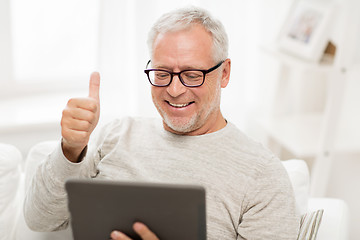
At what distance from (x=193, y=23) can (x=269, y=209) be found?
0.56 m

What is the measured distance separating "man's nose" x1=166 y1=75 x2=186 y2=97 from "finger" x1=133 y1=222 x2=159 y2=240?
437 millimetres

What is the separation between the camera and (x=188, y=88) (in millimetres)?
1549

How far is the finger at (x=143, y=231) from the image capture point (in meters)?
1.22

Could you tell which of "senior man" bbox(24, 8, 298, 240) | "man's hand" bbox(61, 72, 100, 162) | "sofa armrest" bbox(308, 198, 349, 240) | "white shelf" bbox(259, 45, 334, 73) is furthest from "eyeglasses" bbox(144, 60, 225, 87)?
"white shelf" bbox(259, 45, 334, 73)

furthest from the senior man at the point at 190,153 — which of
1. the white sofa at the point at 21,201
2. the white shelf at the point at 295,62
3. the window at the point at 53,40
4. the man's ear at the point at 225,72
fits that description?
the window at the point at 53,40

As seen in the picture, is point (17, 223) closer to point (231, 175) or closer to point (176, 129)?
point (176, 129)

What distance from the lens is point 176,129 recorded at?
160 centimetres

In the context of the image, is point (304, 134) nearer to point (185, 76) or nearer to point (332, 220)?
point (332, 220)

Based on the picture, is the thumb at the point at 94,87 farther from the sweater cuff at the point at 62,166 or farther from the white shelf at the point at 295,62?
the white shelf at the point at 295,62

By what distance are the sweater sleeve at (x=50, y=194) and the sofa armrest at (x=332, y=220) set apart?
2.46ft

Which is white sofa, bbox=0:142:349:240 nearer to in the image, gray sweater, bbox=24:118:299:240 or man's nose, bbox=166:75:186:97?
gray sweater, bbox=24:118:299:240

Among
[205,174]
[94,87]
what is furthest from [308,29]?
[94,87]

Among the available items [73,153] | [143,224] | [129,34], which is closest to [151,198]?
[143,224]

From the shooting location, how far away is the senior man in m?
1.45
